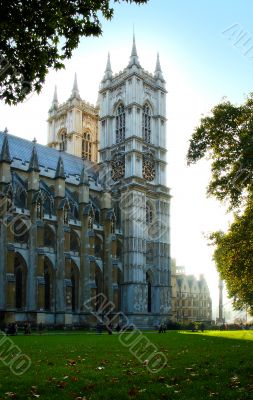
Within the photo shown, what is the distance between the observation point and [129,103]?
2518 inches

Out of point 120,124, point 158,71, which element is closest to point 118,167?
point 120,124

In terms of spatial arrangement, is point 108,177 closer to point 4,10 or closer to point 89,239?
point 89,239

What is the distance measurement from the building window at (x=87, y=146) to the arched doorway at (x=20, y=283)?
2845cm

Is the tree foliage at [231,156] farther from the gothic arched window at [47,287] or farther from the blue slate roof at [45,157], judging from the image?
the blue slate roof at [45,157]

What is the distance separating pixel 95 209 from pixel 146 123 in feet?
53.4

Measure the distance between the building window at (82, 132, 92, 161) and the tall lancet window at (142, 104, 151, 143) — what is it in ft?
38.9

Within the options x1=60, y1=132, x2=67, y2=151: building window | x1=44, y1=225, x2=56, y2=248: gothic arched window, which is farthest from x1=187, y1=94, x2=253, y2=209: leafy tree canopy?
x1=60, y1=132, x2=67, y2=151: building window

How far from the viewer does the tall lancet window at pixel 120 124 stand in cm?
6500

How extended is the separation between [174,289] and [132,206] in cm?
5571

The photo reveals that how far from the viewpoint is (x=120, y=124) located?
6612 centimetres

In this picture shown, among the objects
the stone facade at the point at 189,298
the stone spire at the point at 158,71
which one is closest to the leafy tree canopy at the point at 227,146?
the stone spire at the point at 158,71

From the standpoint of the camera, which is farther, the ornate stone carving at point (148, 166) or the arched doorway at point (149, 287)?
the ornate stone carving at point (148, 166)

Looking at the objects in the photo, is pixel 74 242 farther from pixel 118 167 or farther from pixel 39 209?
pixel 118 167

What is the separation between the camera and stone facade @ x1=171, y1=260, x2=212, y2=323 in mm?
110000
